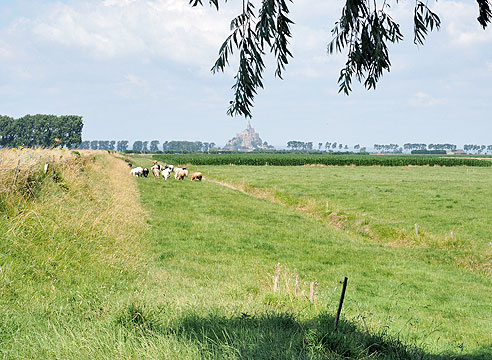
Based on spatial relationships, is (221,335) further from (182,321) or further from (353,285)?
(353,285)

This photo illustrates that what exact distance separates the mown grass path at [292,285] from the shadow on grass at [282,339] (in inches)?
1.1

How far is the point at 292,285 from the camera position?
8.04 meters

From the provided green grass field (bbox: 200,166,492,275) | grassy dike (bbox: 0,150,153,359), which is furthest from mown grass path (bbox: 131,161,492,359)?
green grass field (bbox: 200,166,492,275)

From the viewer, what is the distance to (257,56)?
14.1 feet

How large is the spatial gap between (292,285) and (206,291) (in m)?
1.76

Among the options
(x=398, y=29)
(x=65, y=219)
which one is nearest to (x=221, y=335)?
(x=398, y=29)

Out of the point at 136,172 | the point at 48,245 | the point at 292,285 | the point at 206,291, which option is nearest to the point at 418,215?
the point at 292,285

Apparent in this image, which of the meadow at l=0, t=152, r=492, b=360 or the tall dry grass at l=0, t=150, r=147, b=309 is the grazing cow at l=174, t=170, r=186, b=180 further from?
the tall dry grass at l=0, t=150, r=147, b=309

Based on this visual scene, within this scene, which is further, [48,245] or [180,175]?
[180,175]

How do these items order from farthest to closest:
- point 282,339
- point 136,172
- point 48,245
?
point 136,172 → point 48,245 → point 282,339

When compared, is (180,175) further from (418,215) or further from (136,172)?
(418,215)

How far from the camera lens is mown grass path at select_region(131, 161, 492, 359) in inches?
217

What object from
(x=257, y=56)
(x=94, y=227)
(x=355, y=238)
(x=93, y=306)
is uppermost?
(x=257, y=56)

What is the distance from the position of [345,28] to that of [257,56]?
1.37m
